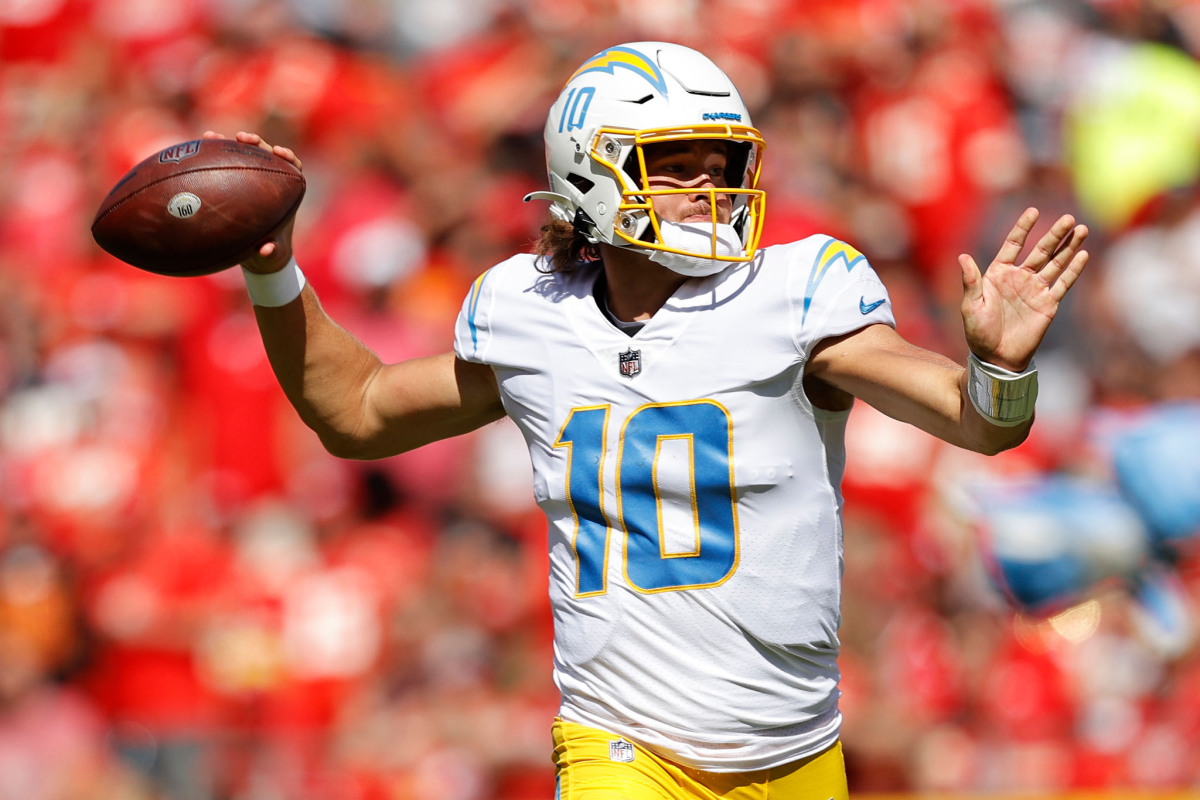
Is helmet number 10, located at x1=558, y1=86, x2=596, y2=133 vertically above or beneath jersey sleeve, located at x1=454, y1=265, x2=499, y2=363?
above

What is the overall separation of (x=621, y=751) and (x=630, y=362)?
28.3 inches

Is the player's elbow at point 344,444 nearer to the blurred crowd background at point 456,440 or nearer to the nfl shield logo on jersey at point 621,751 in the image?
the nfl shield logo on jersey at point 621,751

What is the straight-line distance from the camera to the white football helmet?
2.62 metres

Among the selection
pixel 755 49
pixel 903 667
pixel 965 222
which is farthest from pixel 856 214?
pixel 903 667

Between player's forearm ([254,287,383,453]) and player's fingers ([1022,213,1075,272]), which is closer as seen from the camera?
player's fingers ([1022,213,1075,272])

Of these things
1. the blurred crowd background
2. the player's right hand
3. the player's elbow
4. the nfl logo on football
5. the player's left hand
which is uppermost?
the player's left hand

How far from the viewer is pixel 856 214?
649 cm

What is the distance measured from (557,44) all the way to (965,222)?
2.16 metres

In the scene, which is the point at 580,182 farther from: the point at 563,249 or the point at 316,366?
the point at 316,366

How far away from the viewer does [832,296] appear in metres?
2.51

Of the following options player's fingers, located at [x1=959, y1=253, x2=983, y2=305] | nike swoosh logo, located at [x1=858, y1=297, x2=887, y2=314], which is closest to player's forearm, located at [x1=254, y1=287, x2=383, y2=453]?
nike swoosh logo, located at [x1=858, y1=297, x2=887, y2=314]

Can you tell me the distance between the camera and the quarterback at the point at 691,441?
2537 mm

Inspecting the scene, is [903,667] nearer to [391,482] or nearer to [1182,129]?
[391,482]

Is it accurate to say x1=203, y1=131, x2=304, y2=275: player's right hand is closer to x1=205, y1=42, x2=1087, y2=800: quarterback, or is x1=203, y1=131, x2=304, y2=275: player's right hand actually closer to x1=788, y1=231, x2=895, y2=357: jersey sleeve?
x1=205, y1=42, x2=1087, y2=800: quarterback
